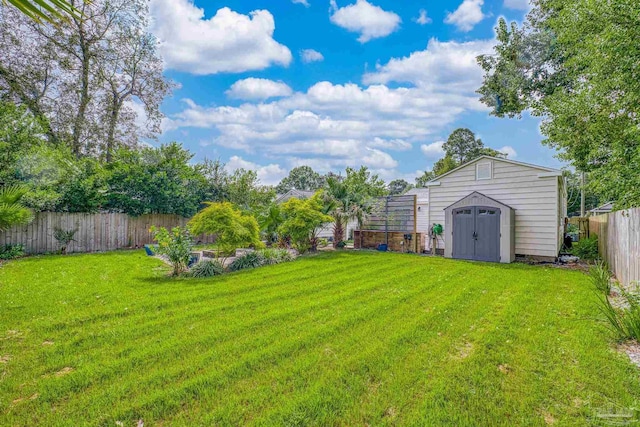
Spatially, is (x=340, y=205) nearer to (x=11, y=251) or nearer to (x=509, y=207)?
(x=509, y=207)

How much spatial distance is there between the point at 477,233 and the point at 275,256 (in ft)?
21.7

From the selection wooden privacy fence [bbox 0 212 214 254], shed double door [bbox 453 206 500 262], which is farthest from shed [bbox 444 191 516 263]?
wooden privacy fence [bbox 0 212 214 254]

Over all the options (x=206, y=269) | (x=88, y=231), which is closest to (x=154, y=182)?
(x=88, y=231)

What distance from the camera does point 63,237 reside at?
442 inches

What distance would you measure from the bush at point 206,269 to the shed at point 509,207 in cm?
760

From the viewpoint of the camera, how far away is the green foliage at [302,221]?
1128cm

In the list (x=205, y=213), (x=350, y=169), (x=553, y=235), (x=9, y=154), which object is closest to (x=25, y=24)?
(x=9, y=154)

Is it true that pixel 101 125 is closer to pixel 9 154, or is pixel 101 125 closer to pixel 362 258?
pixel 9 154

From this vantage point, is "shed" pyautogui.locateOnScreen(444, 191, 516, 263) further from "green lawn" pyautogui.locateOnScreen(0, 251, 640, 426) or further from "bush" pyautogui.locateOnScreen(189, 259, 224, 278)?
"bush" pyautogui.locateOnScreen(189, 259, 224, 278)

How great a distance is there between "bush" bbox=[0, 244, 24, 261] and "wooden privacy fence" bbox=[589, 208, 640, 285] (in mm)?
15591

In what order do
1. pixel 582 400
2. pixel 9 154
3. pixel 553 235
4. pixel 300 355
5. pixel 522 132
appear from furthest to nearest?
1. pixel 522 132
2. pixel 9 154
3. pixel 553 235
4. pixel 300 355
5. pixel 582 400

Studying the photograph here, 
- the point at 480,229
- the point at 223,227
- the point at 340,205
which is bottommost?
the point at 480,229

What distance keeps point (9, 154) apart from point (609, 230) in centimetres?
1777

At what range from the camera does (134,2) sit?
57.3 feet
